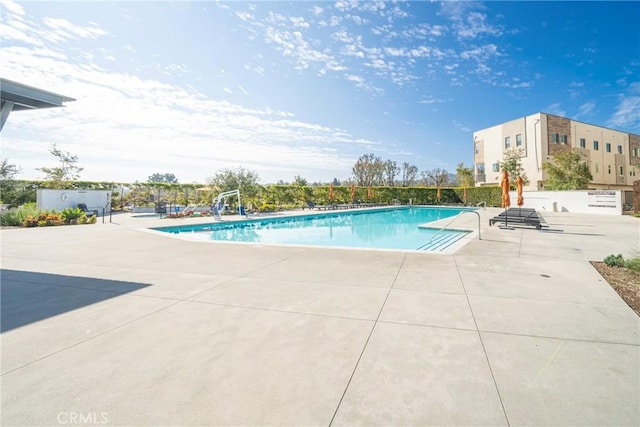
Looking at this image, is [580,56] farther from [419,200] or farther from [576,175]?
[419,200]

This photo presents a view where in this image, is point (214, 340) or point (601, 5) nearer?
point (214, 340)

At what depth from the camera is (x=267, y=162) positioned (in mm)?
34312

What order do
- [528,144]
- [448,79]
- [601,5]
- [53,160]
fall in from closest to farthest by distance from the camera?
[601,5]
[448,79]
[53,160]
[528,144]

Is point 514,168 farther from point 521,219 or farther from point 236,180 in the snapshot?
point 236,180

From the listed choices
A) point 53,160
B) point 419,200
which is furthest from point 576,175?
point 53,160

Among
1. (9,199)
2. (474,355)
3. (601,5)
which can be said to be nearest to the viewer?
(474,355)

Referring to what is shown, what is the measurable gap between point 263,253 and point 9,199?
78.1 ft

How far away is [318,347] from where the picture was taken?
2.63 m

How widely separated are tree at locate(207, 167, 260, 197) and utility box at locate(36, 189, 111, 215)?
24.1ft

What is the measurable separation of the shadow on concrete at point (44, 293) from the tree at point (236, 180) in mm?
16083

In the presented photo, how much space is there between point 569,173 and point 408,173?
2610cm

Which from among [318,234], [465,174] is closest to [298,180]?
[318,234]

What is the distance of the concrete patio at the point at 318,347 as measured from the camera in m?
1.84

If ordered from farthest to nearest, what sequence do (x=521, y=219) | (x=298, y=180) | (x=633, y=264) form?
(x=298, y=180) → (x=521, y=219) → (x=633, y=264)
